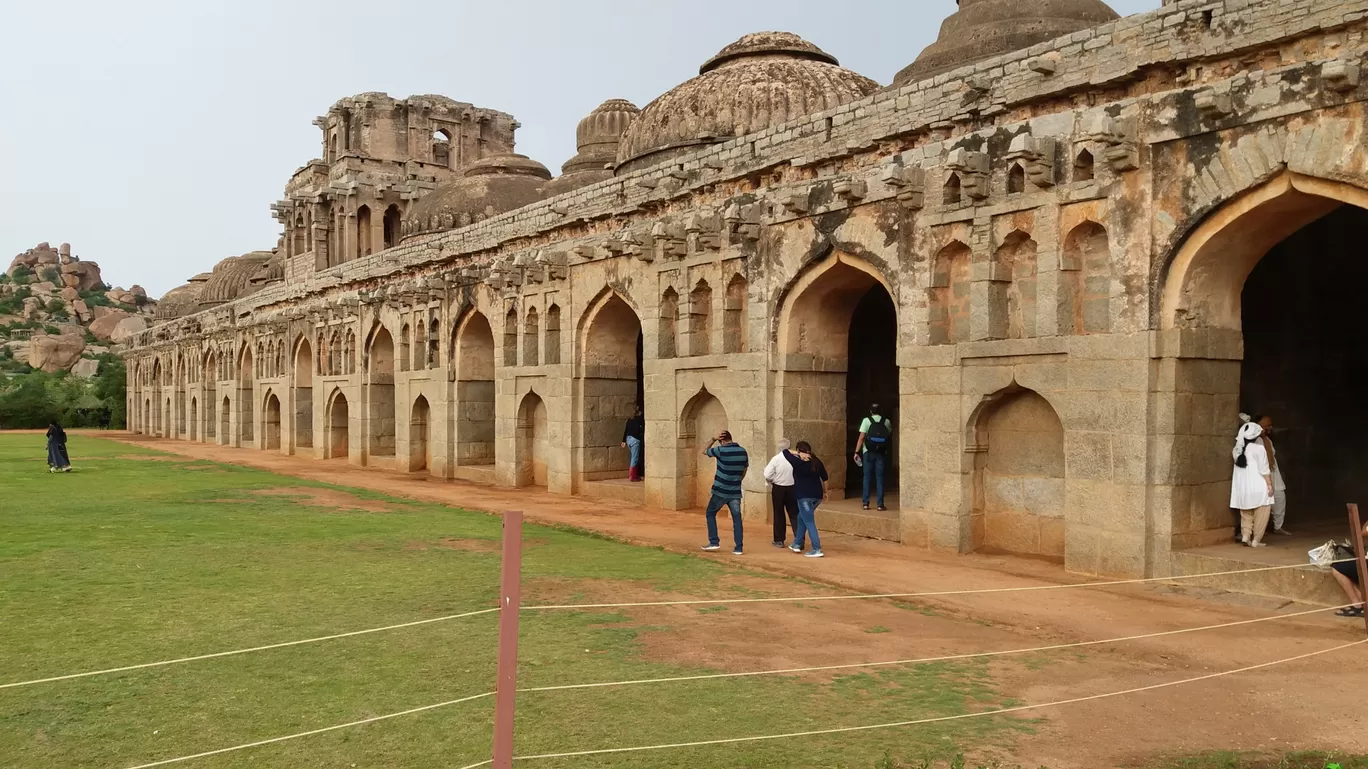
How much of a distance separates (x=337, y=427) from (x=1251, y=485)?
24.0m

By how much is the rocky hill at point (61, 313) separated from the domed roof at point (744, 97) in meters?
51.8

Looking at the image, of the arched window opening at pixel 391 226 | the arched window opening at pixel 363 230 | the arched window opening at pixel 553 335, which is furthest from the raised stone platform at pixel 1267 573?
the arched window opening at pixel 391 226

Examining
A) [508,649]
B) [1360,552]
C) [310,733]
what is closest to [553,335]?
[1360,552]

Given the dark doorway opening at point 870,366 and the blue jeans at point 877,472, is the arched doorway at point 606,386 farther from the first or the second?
the blue jeans at point 877,472

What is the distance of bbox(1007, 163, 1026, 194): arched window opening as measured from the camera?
10.9 meters

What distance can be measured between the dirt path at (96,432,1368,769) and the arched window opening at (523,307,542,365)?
24.5 ft

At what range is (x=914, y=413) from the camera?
12.1 metres

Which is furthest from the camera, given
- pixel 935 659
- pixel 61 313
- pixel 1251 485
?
pixel 61 313

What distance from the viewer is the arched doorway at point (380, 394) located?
25.9 meters

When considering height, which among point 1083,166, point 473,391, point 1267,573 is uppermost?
point 1083,166

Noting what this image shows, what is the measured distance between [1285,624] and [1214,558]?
3.64ft

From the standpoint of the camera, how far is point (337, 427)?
28.7 m

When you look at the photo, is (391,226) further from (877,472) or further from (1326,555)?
(1326,555)

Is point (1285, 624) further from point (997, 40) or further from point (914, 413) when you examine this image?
point (997, 40)
